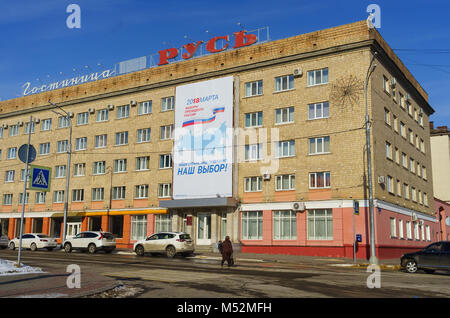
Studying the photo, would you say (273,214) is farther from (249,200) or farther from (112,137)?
(112,137)

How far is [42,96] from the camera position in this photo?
53.5 meters

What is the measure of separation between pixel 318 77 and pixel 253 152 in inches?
314

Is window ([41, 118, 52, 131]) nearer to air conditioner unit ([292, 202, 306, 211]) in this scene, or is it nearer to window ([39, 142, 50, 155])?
window ([39, 142, 50, 155])

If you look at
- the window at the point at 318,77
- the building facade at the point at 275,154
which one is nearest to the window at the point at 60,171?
the building facade at the point at 275,154

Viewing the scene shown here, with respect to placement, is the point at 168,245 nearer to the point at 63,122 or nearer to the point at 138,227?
the point at 138,227

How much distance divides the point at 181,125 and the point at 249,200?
9.83 meters

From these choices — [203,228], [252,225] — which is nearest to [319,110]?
[252,225]

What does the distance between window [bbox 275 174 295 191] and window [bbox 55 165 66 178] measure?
25.3m

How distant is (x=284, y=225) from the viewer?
3550cm

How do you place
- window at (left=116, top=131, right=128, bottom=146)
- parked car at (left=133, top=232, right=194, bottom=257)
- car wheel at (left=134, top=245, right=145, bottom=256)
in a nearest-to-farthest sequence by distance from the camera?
parked car at (left=133, top=232, right=194, bottom=257) < car wheel at (left=134, top=245, right=145, bottom=256) < window at (left=116, top=131, right=128, bottom=146)

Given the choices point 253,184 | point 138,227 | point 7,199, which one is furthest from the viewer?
point 7,199

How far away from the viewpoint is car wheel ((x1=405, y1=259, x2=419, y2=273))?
22.5m

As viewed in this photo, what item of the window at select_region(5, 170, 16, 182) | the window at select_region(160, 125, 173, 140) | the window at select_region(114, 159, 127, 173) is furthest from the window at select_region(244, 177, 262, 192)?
the window at select_region(5, 170, 16, 182)
